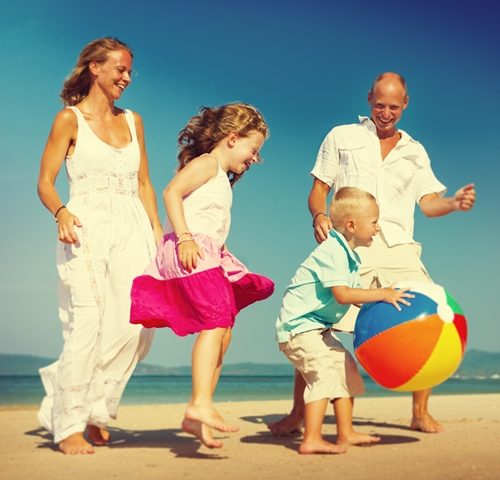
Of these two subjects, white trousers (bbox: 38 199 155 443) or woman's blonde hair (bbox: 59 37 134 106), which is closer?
white trousers (bbox: 38 199 155 443)

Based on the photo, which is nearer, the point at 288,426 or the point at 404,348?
the point at 404,348

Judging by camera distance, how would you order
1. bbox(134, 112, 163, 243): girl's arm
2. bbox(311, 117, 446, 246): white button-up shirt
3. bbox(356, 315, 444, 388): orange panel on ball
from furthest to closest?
bbox(311, 117, 446, 246): white button-up shirt, bbox(134, 112, 163, 243): girl's arm, bbox(356, 315, 444, 388): orange panel on ball

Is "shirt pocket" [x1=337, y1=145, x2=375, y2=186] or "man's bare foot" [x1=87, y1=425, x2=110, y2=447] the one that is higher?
"shirt pocket" [x1=337, y1=145, x2=375, y2=186]

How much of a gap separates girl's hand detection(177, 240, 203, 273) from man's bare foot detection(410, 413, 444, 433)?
2.60 meters

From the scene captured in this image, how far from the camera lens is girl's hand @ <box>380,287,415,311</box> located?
5.36 m

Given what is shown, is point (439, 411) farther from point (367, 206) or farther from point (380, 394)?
point (380, 394)

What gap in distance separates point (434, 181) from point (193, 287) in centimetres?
248

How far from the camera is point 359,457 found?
5.29 meters

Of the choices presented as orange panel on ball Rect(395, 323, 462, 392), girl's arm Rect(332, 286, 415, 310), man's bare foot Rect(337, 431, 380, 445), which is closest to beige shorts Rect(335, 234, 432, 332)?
girl's arm Rect(332, 286, 415, 310)

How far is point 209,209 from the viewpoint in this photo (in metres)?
5.61

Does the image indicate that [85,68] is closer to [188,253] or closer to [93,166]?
[93,166]

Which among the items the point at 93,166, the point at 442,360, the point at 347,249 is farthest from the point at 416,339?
the point at 93,166

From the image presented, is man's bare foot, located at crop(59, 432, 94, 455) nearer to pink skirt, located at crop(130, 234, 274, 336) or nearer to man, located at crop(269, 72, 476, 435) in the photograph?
pink skirt, located at crop(130, 234, 274, 336)

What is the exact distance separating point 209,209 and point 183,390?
3062cm
